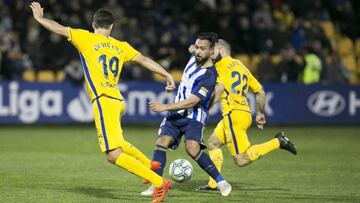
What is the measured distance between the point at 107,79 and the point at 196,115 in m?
1.32

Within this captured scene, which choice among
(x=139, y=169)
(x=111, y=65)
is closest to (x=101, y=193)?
(x=139, y=169)

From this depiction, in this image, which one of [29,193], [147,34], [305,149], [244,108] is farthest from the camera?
[147,34]

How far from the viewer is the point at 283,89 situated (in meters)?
22.4

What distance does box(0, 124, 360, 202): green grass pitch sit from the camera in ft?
32.5

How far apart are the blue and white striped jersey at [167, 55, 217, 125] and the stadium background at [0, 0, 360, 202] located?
229cm

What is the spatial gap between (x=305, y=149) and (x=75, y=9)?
801 cm

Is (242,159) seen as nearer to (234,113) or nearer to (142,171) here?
(234,113)

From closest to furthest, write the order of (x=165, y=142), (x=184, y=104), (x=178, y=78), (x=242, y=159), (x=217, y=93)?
(x=184, y=104) → (x=165, y=142) → (x=217, y=93) → (x=242, y=159) → (x=178, y=78)

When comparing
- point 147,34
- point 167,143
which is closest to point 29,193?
point 167,143

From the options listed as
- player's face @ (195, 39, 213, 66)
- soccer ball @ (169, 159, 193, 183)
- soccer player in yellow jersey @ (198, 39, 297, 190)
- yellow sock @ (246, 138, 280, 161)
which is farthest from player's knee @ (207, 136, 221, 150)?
player's face @ (195, 39, 213, 66)

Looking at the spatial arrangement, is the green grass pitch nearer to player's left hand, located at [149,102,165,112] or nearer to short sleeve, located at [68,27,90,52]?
player's left hand, located at [149,102,165,112]

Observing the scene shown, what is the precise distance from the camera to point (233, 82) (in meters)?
11.0

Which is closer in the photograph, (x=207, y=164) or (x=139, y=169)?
(x=139, y=169)

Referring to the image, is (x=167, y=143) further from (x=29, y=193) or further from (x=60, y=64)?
(x=60, y=64)
